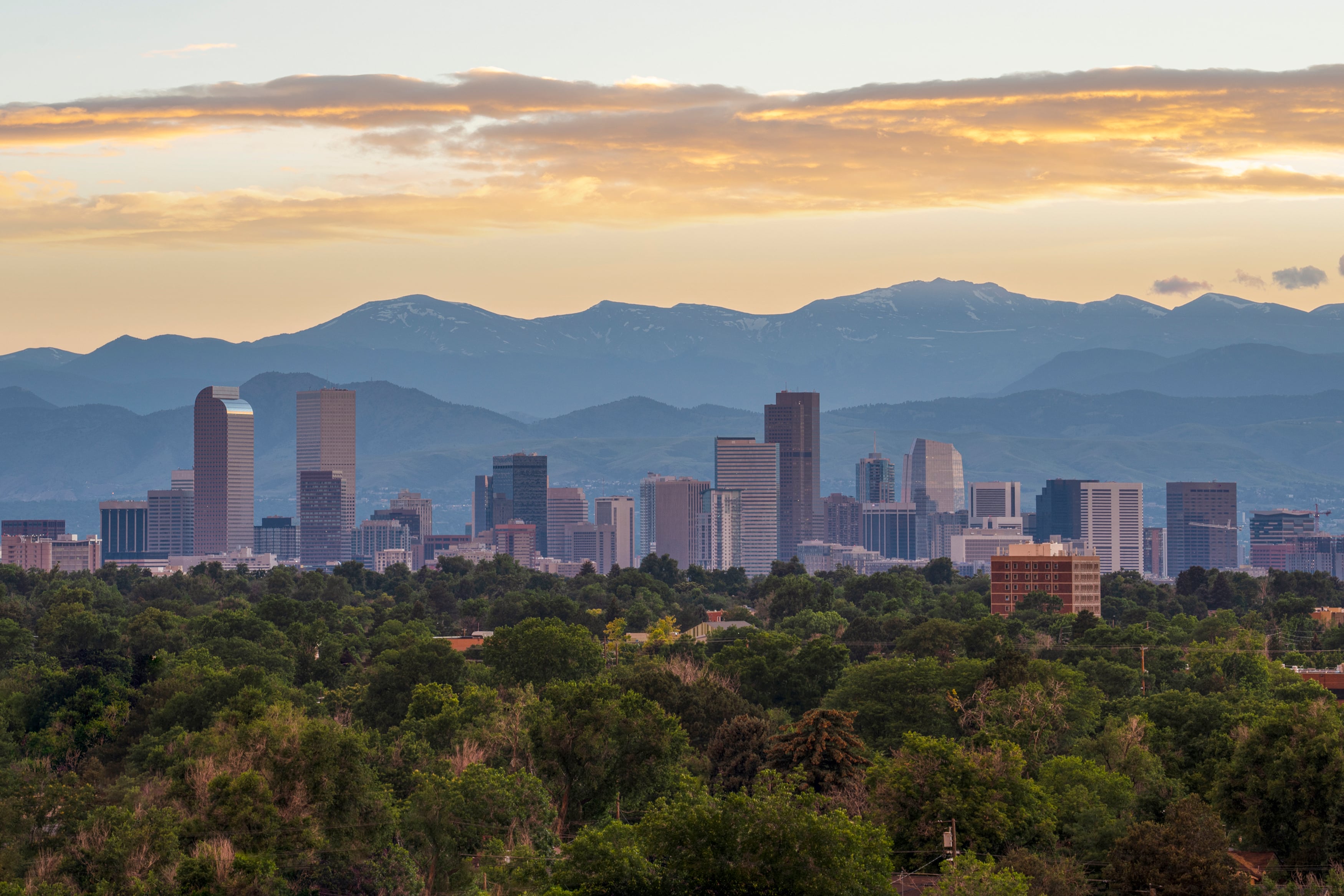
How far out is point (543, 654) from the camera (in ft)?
363

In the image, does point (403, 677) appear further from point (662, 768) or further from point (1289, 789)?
point (1289, 789)

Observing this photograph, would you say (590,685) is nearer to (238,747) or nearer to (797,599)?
(238,747)

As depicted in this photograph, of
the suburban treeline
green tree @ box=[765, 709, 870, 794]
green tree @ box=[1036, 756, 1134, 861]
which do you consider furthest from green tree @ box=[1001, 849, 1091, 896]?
green tree @ box=[765, 709, 870, 794]

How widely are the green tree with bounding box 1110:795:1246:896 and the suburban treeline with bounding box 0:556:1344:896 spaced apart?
0.38ft

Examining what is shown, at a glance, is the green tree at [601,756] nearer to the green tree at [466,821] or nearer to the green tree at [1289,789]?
the green tree at [466,821]

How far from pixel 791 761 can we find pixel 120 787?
93.3ft

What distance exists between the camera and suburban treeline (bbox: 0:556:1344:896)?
53000mm

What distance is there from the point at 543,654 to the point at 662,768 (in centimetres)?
3388

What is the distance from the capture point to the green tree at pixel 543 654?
360 ft

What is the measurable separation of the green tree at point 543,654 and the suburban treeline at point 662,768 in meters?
0.20

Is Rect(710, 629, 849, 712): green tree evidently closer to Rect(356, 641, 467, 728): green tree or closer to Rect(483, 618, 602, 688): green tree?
Rect(483, 618, 602, 688): green tree

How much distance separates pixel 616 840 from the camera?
54.0m

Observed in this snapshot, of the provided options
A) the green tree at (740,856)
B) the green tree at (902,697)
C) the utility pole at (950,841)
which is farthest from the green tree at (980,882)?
the green tree at (902,697)

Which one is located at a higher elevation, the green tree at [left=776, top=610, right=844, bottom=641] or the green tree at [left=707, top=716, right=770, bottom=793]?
the green tree at [left=707, top=716, right=770, bottom=793]
